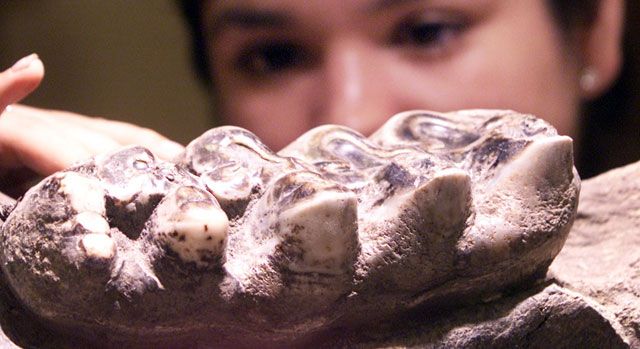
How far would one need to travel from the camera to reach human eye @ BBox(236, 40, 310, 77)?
1030 millimetres

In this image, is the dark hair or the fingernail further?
the dark hair

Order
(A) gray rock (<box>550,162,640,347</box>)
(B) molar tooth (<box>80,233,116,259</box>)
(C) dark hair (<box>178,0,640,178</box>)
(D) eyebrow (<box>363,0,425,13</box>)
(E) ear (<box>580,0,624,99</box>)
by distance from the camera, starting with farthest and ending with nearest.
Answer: (C) dark hair (<box>178,0,640,178</box>) < (E) ear (<box>580,0,624,99</box>) < (D) eyebrow (<box>363,0,425,13</box>) < (A) gray rock (<box>550,162,640,347</box>) < (B) molar tooth (<box>80,233,116,259</box>)

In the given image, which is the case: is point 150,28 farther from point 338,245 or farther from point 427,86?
point 338,245

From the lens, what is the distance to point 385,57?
1.00m

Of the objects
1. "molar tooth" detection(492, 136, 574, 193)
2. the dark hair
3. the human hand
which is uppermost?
the human hand

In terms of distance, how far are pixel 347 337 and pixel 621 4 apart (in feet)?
3.08

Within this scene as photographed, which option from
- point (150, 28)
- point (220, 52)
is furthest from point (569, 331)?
point (150, 28)

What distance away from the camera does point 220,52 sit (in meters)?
1.17

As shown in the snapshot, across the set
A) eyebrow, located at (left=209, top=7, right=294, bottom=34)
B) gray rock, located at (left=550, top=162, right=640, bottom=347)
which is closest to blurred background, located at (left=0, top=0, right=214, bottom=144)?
eyebrow, located at (left=209, top=7, right=294, bottom=34)

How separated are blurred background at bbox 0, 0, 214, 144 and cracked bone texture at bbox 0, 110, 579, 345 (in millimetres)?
950

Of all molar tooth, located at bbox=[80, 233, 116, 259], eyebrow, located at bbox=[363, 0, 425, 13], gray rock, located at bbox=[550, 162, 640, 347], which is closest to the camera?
molar tooth, located at bbox=[80, 233, 116, 259]

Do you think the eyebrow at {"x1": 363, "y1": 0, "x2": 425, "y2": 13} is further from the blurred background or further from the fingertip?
the blurred background

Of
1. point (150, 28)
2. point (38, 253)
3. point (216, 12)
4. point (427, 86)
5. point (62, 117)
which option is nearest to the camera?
point (38, 253)

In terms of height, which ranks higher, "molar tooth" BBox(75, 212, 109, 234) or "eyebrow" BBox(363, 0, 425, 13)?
"eyebrow" BBox(363, 0, 425, 13)
